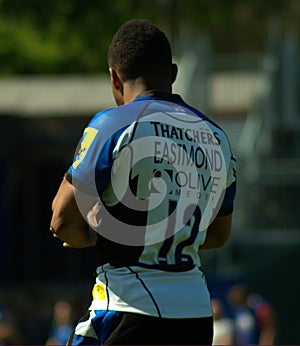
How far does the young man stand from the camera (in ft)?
13.7

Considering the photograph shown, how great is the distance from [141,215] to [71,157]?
1549 centimetres

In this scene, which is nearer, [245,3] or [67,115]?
[67,115]

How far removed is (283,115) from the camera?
20.8m

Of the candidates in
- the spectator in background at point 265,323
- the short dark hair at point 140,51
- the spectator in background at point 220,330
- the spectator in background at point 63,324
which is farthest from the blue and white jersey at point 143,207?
the spectator in background at point 265,323

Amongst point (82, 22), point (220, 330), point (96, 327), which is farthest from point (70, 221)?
point (82, 22)

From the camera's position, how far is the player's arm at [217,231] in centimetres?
463

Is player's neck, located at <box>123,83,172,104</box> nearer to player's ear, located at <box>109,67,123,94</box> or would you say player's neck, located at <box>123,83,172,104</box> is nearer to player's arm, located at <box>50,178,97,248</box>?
player's ear, located at <box>109,67,123,94</box>

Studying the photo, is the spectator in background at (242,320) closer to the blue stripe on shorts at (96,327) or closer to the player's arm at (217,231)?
the player's arm at (217,231)

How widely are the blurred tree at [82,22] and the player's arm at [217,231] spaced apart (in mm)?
15827

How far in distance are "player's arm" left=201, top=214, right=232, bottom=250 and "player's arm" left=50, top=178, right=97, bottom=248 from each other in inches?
23.1

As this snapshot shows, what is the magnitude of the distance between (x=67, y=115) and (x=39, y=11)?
1990 millimetres

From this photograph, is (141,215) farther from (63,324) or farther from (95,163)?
(63,324)

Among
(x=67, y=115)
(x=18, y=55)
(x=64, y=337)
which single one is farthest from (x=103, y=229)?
(x=18, y=55)

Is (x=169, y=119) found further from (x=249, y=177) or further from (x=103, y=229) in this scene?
(x=249, y=177)
